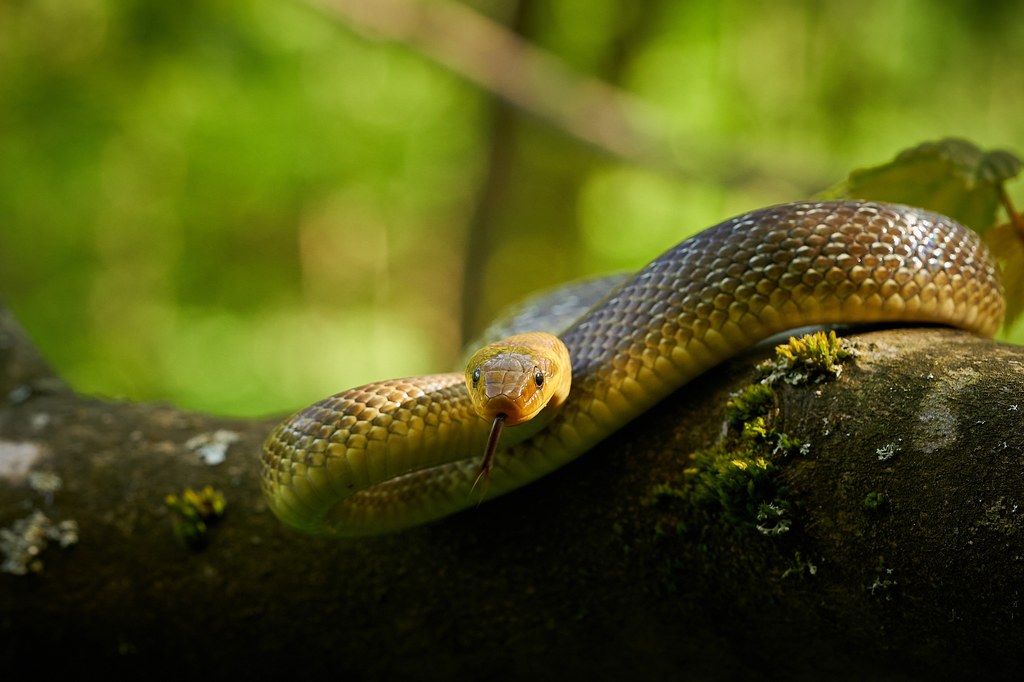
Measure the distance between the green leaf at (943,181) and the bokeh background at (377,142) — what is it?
4.91m

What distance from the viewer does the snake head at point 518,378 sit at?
2.14 metres

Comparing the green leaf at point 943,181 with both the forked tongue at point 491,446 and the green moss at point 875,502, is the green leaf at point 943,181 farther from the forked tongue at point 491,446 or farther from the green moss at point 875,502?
the forked tongue at point 491,446

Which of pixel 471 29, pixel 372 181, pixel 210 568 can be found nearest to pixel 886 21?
pixel 471 29

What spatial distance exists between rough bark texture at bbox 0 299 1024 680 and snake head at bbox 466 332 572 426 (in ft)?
0.84

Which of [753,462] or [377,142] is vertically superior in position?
[753,462]

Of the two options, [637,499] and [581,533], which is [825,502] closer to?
[637,499]

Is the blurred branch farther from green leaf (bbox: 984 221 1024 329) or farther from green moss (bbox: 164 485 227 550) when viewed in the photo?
green moss (bbox: 164 485 227 550)

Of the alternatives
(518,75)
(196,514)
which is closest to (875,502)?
(196,514)

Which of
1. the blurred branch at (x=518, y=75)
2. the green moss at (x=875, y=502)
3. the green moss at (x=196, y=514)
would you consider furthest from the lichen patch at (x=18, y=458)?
the blurred branch at (x=518, y=75)

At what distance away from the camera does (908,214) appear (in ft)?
7.91

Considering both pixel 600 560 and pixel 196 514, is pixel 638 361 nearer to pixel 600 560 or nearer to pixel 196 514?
pixel 600 560

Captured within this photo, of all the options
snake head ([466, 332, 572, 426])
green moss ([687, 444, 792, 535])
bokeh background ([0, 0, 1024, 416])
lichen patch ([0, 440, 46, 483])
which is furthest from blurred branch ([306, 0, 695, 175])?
green moss ([687, 444, 792, 535])

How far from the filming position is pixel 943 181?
2.71 m

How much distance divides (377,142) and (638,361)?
9667 millimetres
